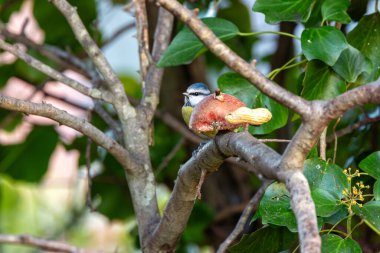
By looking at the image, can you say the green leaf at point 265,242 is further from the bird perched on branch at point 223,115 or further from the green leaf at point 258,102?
the bird perched on branch at point 223,115

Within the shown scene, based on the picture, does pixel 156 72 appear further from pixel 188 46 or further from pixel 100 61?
pixel 188 46

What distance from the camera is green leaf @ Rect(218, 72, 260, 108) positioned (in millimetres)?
1849

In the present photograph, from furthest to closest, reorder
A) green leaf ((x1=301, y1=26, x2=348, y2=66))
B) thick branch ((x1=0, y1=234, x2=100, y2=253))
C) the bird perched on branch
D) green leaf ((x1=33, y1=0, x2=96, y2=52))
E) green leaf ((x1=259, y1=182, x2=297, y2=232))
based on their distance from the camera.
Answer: green leaf ((x1=33, y1=0, x2=96, y2=52)) < thick branch ((x1=0, y1=234, x2=100, y2=253)) < green leaf ((x1=301, y1=26, x2=348, y2=66)) < green leaf ((x1=259, y1=182, x2=297, y2=232)) < the bird perched on branch

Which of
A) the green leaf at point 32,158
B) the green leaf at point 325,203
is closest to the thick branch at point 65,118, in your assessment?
the green leaf at point 325,203

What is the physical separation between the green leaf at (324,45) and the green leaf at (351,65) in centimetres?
7

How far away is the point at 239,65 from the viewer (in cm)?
121

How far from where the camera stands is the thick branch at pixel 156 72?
211 cm

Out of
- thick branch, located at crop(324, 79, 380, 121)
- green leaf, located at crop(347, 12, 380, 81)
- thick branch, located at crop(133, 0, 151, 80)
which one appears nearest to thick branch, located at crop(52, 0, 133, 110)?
thick branch, located at crop(133, 0, 151, 80)

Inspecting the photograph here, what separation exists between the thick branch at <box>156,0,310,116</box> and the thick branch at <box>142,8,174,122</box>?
2.86 ft

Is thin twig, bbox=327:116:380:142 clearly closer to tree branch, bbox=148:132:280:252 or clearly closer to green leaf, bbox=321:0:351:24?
green leaf, bbox=321:0:351:24

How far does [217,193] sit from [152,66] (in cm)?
123

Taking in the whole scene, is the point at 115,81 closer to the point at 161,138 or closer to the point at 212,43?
the point at 212,43

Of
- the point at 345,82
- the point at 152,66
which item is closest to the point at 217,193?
the point at 152,66

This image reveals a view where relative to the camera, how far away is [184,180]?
5.30 feet
